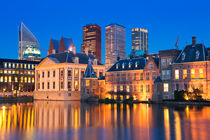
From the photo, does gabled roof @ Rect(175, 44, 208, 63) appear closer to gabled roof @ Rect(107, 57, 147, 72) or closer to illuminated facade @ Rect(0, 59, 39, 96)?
gabled roof @ Rect(107, 57, 147, 72)

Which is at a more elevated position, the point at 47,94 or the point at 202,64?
the point at 202,64

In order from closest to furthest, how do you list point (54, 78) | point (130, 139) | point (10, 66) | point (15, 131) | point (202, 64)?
point (130, 139), point (15, 131), point (202, 64), point (54, 78), point (10, 66)

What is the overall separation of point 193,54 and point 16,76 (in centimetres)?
8692

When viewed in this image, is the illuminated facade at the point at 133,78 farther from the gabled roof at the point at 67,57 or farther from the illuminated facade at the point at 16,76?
the illuminated facade at the point at 16,76

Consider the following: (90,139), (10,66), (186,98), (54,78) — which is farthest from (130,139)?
(10,66)

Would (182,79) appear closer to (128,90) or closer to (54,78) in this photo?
(128,90)

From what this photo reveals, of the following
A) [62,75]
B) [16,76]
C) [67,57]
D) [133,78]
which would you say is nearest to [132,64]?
[133,78]

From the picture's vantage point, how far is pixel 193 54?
68.9 meters

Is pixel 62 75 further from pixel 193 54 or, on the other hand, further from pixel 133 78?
pixel 193 54

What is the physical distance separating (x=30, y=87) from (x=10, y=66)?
47.0ft

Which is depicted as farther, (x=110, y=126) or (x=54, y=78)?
(x=54, y=78)

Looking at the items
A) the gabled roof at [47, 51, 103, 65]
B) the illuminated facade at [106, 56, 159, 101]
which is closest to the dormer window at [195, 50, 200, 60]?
the illuminated facade at [106, 56, 159, 101]

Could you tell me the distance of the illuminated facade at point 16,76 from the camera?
128m

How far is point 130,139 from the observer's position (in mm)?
22047
